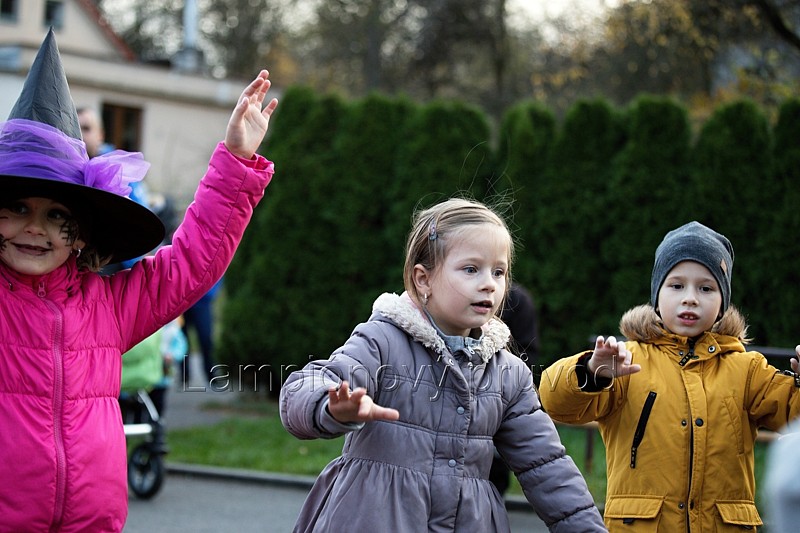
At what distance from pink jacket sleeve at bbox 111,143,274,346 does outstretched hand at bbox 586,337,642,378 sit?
48.7 inches

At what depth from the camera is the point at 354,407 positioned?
2.79 meters

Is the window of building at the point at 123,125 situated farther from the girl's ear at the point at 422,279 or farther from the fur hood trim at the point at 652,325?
the girl's ear at the point at 422,279

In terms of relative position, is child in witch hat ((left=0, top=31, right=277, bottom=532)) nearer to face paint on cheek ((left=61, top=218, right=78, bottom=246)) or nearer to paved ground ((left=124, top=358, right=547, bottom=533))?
face paint on cheek ((left=61, top=218, right=78, bottom=246))

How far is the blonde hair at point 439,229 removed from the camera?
346 centimetres

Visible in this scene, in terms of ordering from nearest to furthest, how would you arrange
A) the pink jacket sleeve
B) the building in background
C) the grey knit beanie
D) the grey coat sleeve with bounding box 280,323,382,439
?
1. the grey coat sleeve with bounding box 280,323,382,439
2. the pink jacket sleeve
3. the grey knit beanie
4. the building in background

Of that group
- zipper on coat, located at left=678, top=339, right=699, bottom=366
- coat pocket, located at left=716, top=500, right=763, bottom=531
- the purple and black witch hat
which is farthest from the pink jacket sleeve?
coat pocket, located at left=716, top=500, right=763, bottom=531

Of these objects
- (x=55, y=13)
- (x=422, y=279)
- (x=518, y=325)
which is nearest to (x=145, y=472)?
(x=518, y=325)

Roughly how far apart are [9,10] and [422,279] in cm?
3352

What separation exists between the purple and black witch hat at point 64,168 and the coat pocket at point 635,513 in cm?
189

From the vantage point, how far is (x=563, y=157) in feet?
33.2

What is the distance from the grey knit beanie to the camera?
398 cm

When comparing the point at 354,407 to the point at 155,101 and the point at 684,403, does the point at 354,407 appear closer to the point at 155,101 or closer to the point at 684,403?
the point at 684,403

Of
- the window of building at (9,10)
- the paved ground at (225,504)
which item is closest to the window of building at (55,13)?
the window of building at (9,10)

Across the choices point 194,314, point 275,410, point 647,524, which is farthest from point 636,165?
point 647,524
